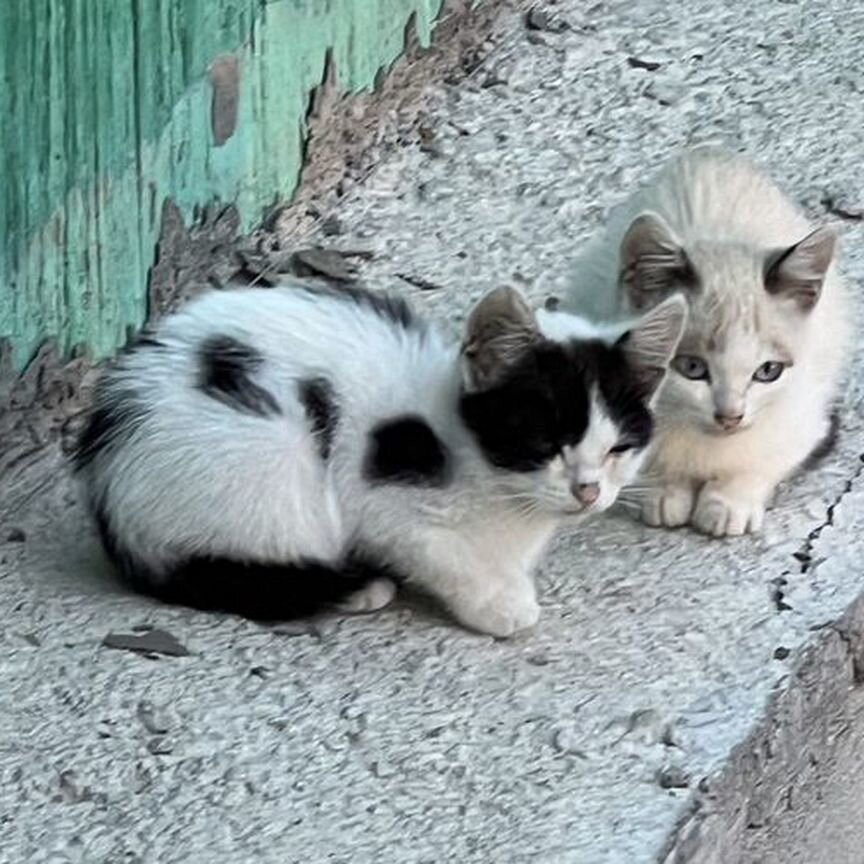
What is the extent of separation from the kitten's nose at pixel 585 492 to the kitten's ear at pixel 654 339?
0.19m

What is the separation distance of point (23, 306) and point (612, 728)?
52.8 inches

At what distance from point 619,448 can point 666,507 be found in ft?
1.79

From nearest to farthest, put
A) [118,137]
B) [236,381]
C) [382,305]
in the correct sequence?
[236,381]
[382,305]
[118,137]

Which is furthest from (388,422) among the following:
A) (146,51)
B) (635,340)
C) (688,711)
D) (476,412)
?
(146,51)

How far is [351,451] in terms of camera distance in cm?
395

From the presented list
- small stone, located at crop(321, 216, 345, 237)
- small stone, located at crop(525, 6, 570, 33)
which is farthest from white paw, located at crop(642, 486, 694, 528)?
small stone, located at crop(525, 6, 570, 33)

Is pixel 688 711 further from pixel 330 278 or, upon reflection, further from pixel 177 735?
pixel 330 278

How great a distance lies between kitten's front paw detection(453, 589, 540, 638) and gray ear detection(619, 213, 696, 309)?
2.07 feet

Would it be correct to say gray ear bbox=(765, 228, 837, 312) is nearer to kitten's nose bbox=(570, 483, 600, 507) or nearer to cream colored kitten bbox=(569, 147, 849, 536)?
cream colored kitten bbox=(569, 147, 849, 536)

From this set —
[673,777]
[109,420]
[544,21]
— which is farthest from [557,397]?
[544,21]

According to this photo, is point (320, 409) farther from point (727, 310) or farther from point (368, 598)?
point (727, 310)

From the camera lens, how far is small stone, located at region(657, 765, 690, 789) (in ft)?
12.0

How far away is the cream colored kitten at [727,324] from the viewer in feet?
14.0

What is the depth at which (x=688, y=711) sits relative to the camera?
3.87 m
